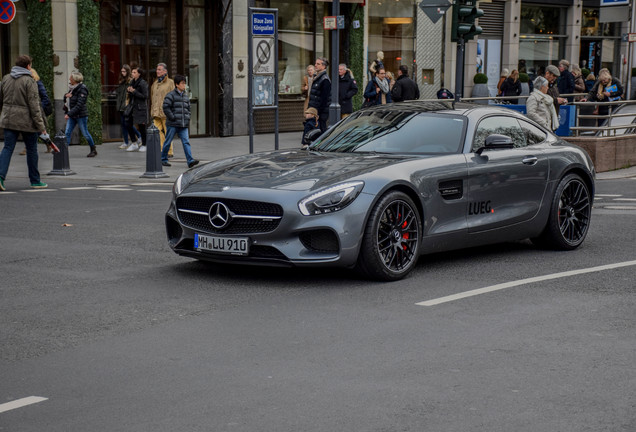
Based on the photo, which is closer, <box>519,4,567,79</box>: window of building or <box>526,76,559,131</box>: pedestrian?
<box>526,76,559,131</box>: pedestrian

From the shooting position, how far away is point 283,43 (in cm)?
2831

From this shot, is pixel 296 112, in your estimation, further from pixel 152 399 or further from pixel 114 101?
pixel 152 399

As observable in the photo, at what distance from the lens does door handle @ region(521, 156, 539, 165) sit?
925 cm

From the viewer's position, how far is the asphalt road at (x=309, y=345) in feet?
15.3

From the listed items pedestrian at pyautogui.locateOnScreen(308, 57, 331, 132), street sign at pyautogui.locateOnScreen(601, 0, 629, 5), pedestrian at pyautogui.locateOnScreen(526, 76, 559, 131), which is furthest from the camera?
street sign at pyautogui.locateOnScreen(601, 0, 629, 5)

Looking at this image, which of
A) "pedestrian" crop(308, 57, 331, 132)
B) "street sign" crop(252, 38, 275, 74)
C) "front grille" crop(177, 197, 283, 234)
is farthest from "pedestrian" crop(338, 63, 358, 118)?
"front grille" crop(177, 197, 283, 234)

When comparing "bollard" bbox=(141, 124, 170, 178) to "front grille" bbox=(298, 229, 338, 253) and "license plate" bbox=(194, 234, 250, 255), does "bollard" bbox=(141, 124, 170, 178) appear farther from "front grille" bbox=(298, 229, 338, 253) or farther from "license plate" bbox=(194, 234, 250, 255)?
"front grille" bbox=(298, 229, 338, 253)

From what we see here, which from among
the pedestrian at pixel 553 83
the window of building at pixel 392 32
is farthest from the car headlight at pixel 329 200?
the window of building at pixel 392 32

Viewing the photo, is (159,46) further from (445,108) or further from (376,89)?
(445,108)

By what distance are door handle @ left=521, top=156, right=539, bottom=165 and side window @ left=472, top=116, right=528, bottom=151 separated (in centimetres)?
19

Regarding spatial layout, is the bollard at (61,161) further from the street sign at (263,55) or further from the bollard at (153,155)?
the street sign at (263,55)

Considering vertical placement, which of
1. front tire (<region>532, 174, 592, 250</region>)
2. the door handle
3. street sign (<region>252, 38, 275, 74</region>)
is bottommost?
front tire (<region>532, 174, 592, 250</region>)

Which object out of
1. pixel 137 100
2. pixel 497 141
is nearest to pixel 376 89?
pixel 137 100

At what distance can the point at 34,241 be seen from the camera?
10.0m
